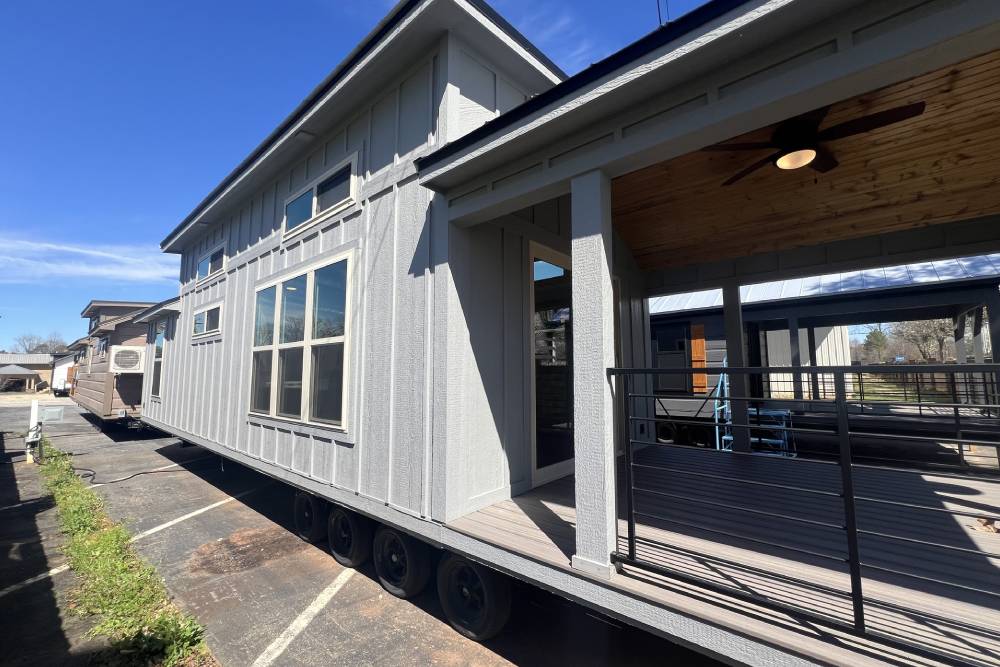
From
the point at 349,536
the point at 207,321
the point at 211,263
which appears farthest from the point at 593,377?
the point at 211,263

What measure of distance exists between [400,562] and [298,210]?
14.6 ft

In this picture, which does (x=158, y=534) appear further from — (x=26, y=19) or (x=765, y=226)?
(x=765, y=226)

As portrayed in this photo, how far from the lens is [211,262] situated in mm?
8445

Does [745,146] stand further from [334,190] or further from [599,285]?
[334,190]

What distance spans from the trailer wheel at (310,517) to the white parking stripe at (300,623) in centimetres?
82

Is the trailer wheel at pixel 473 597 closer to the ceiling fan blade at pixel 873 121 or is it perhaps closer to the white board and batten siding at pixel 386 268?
the white board and batten siding at pixel 386 268

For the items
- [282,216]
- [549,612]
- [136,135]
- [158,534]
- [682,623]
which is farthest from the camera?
[136,135]

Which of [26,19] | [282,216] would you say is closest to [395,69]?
[282,216]

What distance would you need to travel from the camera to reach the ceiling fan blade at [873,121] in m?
2.46

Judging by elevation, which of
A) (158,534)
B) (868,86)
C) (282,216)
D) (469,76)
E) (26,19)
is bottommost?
(158,534)

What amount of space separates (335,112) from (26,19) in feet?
18.3

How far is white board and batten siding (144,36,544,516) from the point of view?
3633mm

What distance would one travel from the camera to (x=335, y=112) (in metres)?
4.75

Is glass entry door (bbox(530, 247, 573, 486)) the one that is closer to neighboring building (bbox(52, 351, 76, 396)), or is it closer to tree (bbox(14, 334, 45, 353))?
neighboring building (bbox(52, 351, 76, 396))
